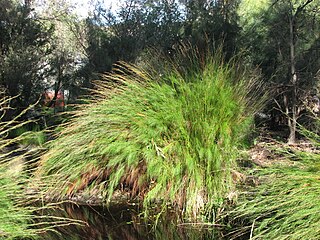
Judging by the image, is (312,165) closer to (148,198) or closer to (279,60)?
(148,198)

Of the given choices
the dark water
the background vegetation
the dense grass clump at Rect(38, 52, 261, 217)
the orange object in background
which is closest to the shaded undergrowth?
the background vegetation

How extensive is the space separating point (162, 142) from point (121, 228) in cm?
86

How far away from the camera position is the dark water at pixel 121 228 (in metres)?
2.98

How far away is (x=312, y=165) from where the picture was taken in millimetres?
2422

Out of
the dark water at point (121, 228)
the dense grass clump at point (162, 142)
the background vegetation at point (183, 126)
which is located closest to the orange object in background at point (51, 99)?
the background vegetation at point (183, 126)

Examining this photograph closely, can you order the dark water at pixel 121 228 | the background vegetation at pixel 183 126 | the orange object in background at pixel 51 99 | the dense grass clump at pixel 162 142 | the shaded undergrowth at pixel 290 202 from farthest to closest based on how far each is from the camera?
the orange object in background at pixel 51 99
the dense grass clump at pixel 162 142
the dark water at pixel 121 228
the background vegetation at pixel 183 126
the shaded undergrowth at pixel 290 202

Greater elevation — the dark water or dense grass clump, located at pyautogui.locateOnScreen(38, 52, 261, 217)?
dense grass clump, located at pyautogui.locateOnScreen(38, 52, 261, 217)

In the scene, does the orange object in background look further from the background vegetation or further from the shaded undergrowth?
the shaded undergrowth

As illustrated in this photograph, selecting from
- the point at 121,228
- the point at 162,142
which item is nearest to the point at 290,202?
the point at 121,228

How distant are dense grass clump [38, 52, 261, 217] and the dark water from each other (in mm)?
194

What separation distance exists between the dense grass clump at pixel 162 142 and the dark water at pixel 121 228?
19 centimetres

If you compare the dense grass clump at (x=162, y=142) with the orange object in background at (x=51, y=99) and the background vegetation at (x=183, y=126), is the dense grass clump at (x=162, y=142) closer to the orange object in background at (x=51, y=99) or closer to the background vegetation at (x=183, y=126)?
the background vegetation at (x=183, y=126)

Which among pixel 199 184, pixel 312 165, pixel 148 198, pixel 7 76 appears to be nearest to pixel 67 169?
pixel 148 198

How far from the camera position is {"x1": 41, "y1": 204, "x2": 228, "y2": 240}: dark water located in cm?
298
